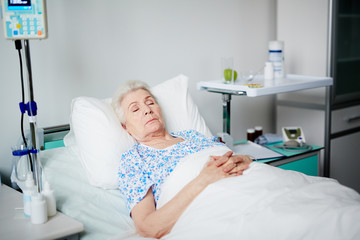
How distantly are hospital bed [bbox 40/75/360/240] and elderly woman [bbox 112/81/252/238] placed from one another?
0.06 meters

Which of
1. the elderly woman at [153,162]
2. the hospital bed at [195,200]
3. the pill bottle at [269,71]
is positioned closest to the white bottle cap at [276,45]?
the pill bottle at [269,71]

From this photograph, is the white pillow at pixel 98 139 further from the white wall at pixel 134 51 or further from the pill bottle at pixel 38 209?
the pill bottle at pixel 38 209

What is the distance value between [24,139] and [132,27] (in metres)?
0.91

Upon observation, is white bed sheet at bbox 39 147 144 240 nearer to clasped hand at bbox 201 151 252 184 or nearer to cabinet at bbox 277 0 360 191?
clasped hand at bbox 201 151 252 184

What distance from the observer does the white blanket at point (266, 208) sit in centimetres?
134

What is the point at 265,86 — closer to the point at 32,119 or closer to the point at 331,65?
the point at 331,65

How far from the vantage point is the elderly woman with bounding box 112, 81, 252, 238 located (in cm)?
157

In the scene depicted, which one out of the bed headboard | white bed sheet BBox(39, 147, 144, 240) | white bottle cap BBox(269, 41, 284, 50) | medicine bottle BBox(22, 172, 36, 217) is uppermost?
white bottle cap BBox(269, 41, 284, 50)

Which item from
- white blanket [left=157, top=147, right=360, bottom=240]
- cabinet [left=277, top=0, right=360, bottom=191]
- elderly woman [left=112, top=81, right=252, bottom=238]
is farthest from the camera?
cabinet [left=277, top=0, right=360, bottom=191]

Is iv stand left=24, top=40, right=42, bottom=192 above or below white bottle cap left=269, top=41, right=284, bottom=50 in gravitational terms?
below

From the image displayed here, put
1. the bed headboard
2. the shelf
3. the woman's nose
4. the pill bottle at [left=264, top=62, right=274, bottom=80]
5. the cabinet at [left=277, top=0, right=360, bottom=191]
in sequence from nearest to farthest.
Answer: the woman's nose → the bed headboard → the shelf → the pill bottle at [left=264, top=62, right=274, bottom=80] → the cabinet at [left=277, top=0, right=360, bottom=191]

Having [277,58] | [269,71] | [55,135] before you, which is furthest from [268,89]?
[55,135]

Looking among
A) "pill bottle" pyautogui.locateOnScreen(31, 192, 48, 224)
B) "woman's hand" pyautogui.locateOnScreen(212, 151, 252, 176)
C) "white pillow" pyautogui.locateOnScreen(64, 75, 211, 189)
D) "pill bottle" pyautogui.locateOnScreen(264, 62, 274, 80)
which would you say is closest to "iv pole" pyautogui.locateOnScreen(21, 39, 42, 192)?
"pill bottle" pyautogui.locateOnScreen(31, 192, 48, 224)

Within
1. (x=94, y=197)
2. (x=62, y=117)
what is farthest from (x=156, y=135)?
(x=62, y=117)
